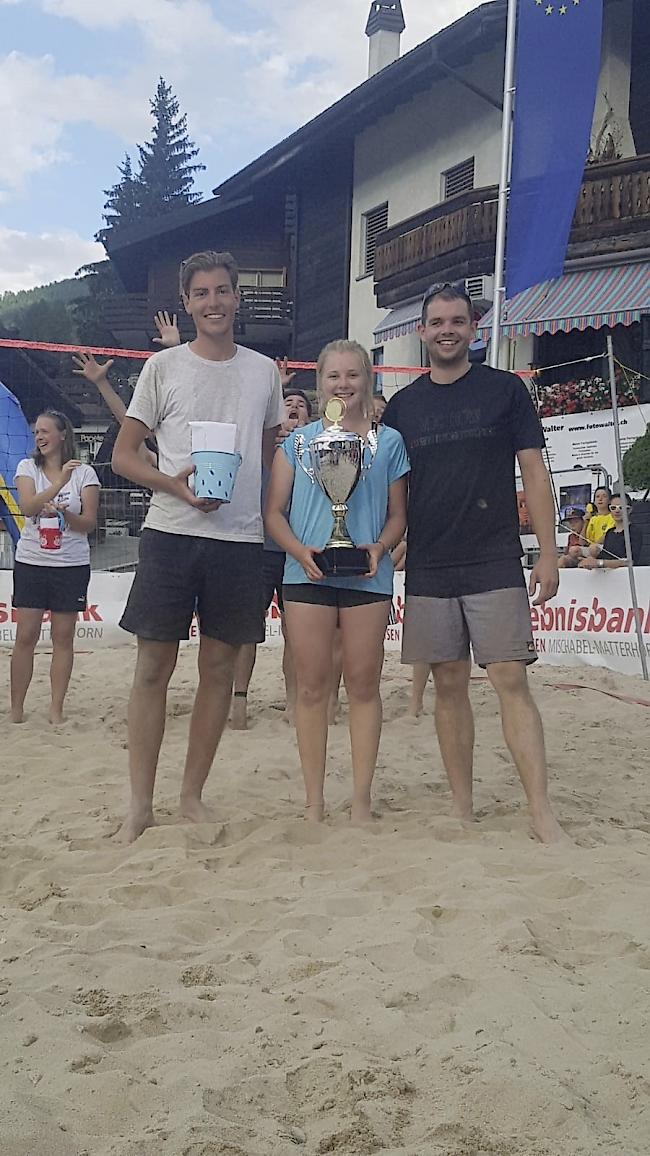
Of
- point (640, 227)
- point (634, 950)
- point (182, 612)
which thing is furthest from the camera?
point (640, 227)

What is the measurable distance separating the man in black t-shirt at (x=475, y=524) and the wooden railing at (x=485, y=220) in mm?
11229

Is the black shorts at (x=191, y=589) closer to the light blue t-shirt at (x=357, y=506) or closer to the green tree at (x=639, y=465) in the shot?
the light blue t-shirt at (x=357, y=506)

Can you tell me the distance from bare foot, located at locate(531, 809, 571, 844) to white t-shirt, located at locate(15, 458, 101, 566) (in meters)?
3.10

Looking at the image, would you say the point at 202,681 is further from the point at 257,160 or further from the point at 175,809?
the point at 257,160

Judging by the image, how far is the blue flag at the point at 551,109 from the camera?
838cm

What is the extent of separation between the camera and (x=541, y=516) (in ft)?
11.8

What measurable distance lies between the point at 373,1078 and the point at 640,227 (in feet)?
44.6

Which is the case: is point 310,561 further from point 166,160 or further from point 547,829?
point 166,160

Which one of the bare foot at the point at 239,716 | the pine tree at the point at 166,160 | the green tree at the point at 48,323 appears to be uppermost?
the pine tree at the point at 166,160

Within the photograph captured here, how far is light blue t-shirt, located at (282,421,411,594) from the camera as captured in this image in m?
3.65

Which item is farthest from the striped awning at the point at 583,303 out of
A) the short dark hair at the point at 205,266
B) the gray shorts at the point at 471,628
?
the gray shorts at the point at 471,628

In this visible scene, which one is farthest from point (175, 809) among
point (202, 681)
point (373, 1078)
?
point (373, 1078)

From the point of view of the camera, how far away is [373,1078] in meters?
1.94

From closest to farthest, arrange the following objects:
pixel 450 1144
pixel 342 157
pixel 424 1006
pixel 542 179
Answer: pixel 450 1144 → pixel 424 1006 → pixel 542 179 → pixel 342 157
